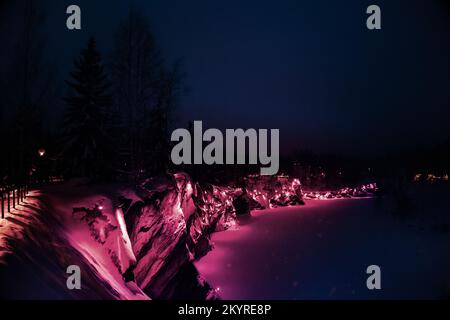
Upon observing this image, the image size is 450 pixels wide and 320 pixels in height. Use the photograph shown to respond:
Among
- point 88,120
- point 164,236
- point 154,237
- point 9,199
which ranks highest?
point 88,120

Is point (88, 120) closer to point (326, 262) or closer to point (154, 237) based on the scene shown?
point (154, 237)

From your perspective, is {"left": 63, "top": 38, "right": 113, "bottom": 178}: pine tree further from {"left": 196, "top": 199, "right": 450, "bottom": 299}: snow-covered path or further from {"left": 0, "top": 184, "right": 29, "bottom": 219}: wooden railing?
{"left": 196, "top": 199, "right": 450, "bottom": 299}: snow-covered path

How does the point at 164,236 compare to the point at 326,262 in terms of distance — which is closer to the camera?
the point at 164,236

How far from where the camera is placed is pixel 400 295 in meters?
13.4

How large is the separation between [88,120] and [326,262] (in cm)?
1711

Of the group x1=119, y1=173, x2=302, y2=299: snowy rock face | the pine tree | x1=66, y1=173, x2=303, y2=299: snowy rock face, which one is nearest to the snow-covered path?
x1=119, y1=173, x2=302, y2=299: snowy rock face

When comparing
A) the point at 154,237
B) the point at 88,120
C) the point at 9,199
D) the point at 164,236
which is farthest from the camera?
the point at 88,120

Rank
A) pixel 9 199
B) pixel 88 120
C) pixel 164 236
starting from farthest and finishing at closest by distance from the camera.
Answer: pixel 88 120, pixel 164 236, pixel 9 199

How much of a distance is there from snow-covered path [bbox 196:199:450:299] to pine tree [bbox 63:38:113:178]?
9489mm

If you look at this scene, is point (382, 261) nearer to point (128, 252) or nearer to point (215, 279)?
point (215, 279)

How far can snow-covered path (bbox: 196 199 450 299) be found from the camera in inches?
564

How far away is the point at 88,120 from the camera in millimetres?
17891

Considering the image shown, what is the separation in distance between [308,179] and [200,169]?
50.5 meters

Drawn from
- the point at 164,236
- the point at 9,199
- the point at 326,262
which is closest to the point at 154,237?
the point at 164,236
